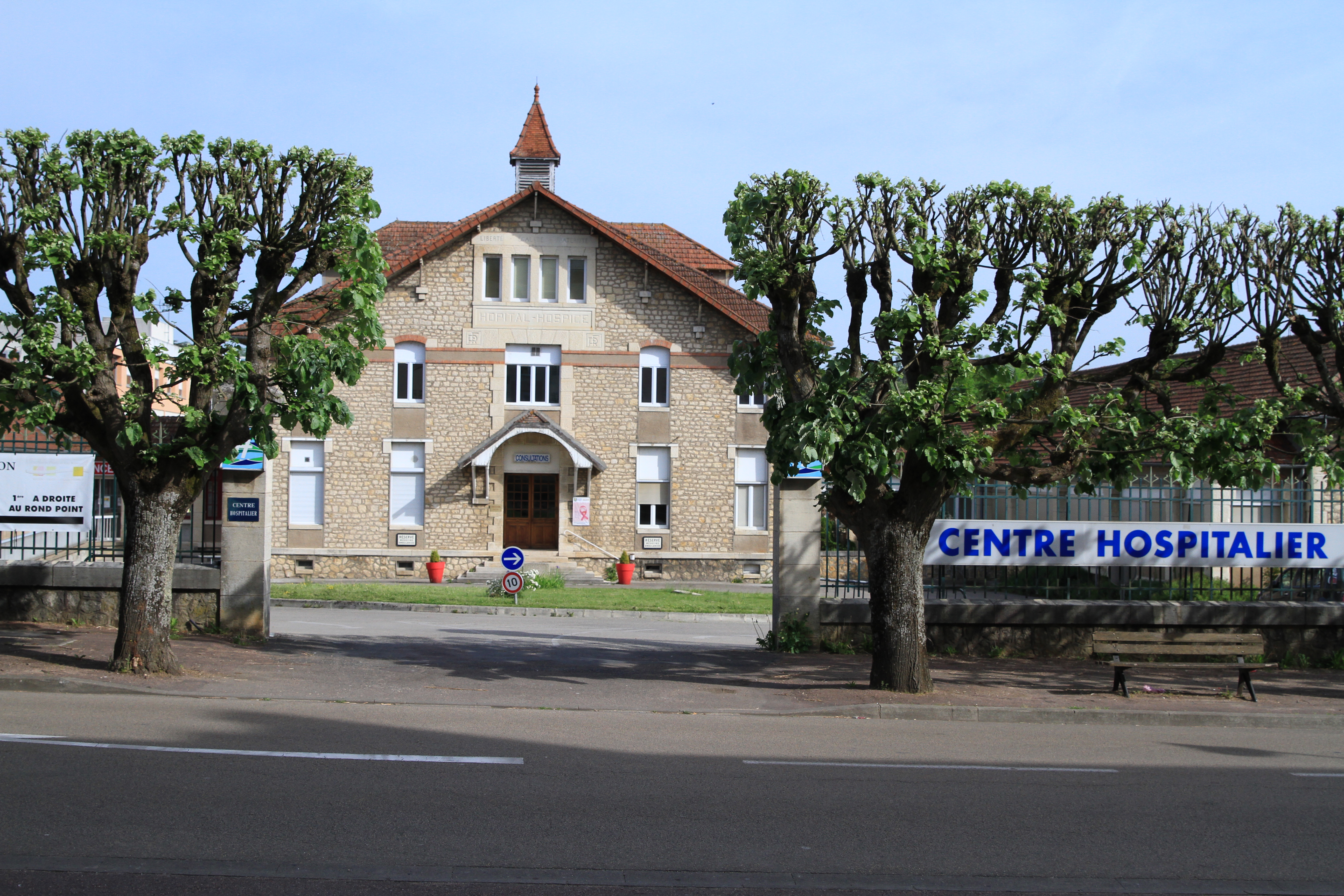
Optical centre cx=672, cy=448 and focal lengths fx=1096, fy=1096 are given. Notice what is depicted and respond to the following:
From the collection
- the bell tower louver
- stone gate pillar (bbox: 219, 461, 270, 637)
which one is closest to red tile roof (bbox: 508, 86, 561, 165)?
the bell tower louver

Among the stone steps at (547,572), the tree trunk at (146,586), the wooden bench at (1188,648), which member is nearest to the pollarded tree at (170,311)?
the tree trunk at (146,586)

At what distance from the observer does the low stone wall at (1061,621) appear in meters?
14.4

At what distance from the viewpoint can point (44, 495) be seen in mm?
14516

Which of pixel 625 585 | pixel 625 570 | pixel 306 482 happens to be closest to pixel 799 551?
pixel 625 585

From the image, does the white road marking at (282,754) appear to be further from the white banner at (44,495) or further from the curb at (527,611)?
the curb at (527,611)

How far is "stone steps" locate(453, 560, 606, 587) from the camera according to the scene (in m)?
28.3

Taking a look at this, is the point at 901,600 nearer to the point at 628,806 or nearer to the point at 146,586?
the point at 628,806

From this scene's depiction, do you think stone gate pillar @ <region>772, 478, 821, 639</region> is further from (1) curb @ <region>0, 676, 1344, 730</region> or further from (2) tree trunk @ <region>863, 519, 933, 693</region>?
(1) curb @ <region>0, 676, 1344, 730</region>

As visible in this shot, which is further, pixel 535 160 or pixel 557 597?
pixel 535 160

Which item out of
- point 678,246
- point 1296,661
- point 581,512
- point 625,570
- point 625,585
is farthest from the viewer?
point 678,246

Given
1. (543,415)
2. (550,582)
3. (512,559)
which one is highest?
(543,415)

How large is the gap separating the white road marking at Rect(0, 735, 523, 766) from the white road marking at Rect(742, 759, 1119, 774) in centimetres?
191

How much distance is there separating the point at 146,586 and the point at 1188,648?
37.5 feet

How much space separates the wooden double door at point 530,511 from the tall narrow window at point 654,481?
241cm
